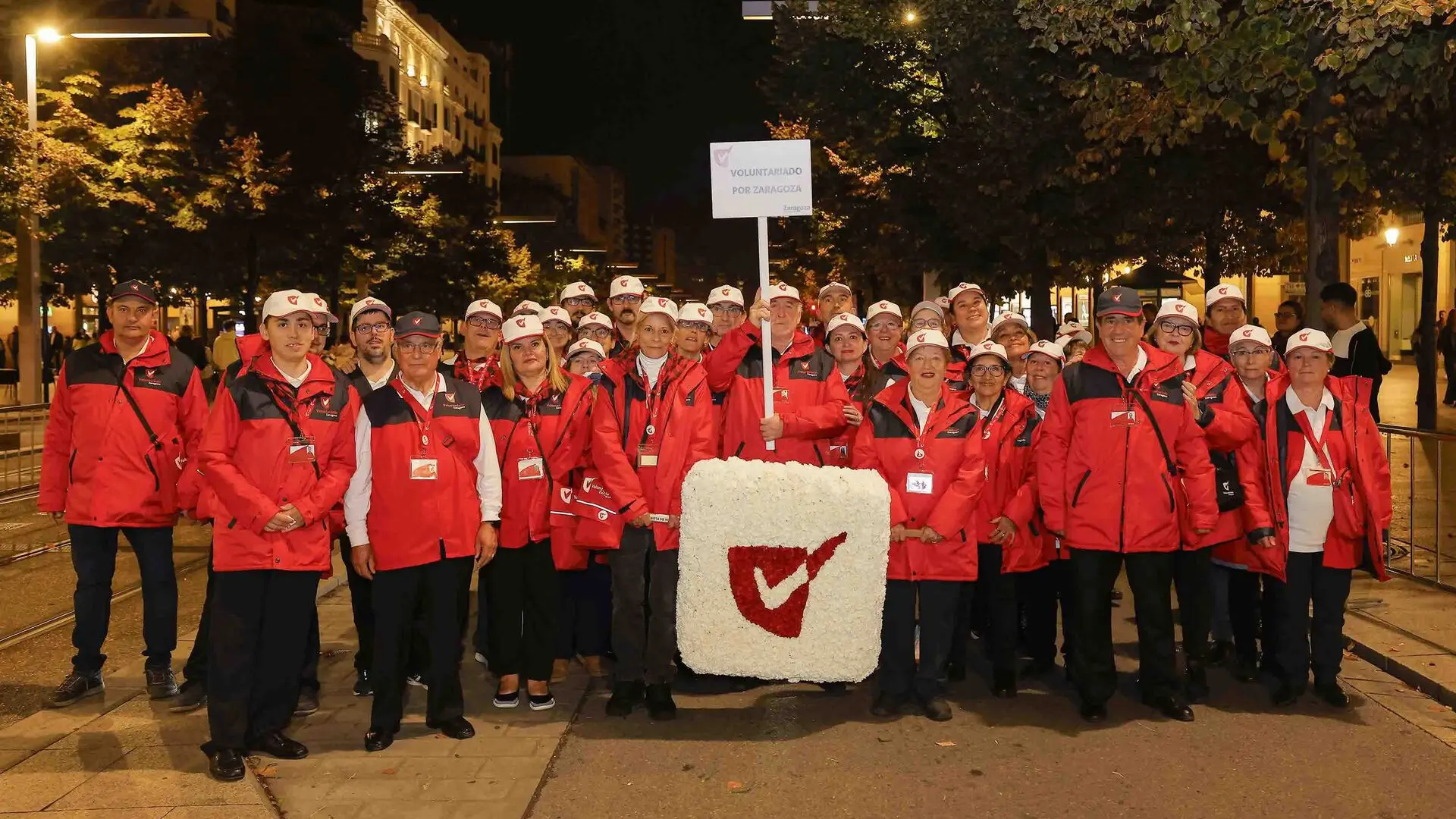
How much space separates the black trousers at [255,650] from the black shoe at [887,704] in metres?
2.79

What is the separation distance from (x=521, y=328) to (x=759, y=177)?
5.45 ft

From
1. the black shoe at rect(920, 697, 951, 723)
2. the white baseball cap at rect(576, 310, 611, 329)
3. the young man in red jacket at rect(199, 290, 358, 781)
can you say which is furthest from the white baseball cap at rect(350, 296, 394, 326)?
the black shoe at rect(920, 697, 951, 723)

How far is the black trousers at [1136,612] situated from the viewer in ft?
22.3

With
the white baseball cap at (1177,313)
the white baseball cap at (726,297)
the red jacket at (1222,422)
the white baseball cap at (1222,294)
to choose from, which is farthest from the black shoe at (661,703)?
the white baseball cap at (1222,294)

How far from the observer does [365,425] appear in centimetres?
627

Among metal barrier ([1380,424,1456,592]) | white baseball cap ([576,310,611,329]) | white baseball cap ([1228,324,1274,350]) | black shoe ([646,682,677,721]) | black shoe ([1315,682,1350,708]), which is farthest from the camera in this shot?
metal barrier ([1380,424,1456,592])

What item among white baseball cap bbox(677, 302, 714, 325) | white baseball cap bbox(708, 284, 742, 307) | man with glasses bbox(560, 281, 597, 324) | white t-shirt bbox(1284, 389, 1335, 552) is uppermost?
man with glasses bbox(560, 281, 597, 324)

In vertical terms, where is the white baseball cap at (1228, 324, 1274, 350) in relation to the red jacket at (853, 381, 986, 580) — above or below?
above

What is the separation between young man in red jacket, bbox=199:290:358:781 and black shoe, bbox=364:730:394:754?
0.92 ft

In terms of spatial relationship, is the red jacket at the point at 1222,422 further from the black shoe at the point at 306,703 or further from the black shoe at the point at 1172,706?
the black shoe at the point at 306,703

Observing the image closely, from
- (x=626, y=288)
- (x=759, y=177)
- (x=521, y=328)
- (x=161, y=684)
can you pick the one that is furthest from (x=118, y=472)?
(x=759, y=177)

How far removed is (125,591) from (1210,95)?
9494 millimetres

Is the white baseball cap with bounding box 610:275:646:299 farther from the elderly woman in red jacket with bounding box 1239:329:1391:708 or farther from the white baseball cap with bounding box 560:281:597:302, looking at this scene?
the elderly woman in red jacket with bounding box 1239:329:1391:708

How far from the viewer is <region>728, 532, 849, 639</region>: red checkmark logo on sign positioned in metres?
6.57
